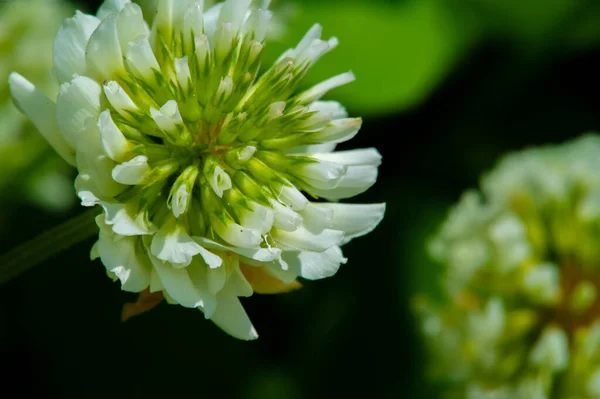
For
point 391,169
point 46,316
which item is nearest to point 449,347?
point 391,169

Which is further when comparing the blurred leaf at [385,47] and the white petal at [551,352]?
the blurred leaf at [385,47]

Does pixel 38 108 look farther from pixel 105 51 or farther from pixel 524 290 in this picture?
pixel 524 290

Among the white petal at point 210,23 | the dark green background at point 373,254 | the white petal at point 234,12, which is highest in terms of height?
the white petal at point 234,12

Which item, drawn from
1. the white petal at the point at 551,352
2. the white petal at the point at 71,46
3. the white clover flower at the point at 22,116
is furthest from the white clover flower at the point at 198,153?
the white petal at the point at 551,352

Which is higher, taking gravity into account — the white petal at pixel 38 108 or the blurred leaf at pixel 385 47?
the blurred leaf at pixel 385 47

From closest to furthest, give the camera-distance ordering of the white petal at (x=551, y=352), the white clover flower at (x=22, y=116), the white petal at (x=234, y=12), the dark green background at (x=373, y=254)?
the white petal at (x=234, y=12), the white clover flower at (x=22, y=116), the white petal at (x=551, y=352), the dark green background at (x=373, y=254)

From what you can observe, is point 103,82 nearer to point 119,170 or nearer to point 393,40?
point 119,170

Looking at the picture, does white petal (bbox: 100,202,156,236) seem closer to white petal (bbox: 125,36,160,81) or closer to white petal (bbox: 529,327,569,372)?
white petal (bbox: 125,36,160,81)

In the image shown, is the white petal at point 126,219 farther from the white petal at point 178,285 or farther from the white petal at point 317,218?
the white petal at point 317,218
